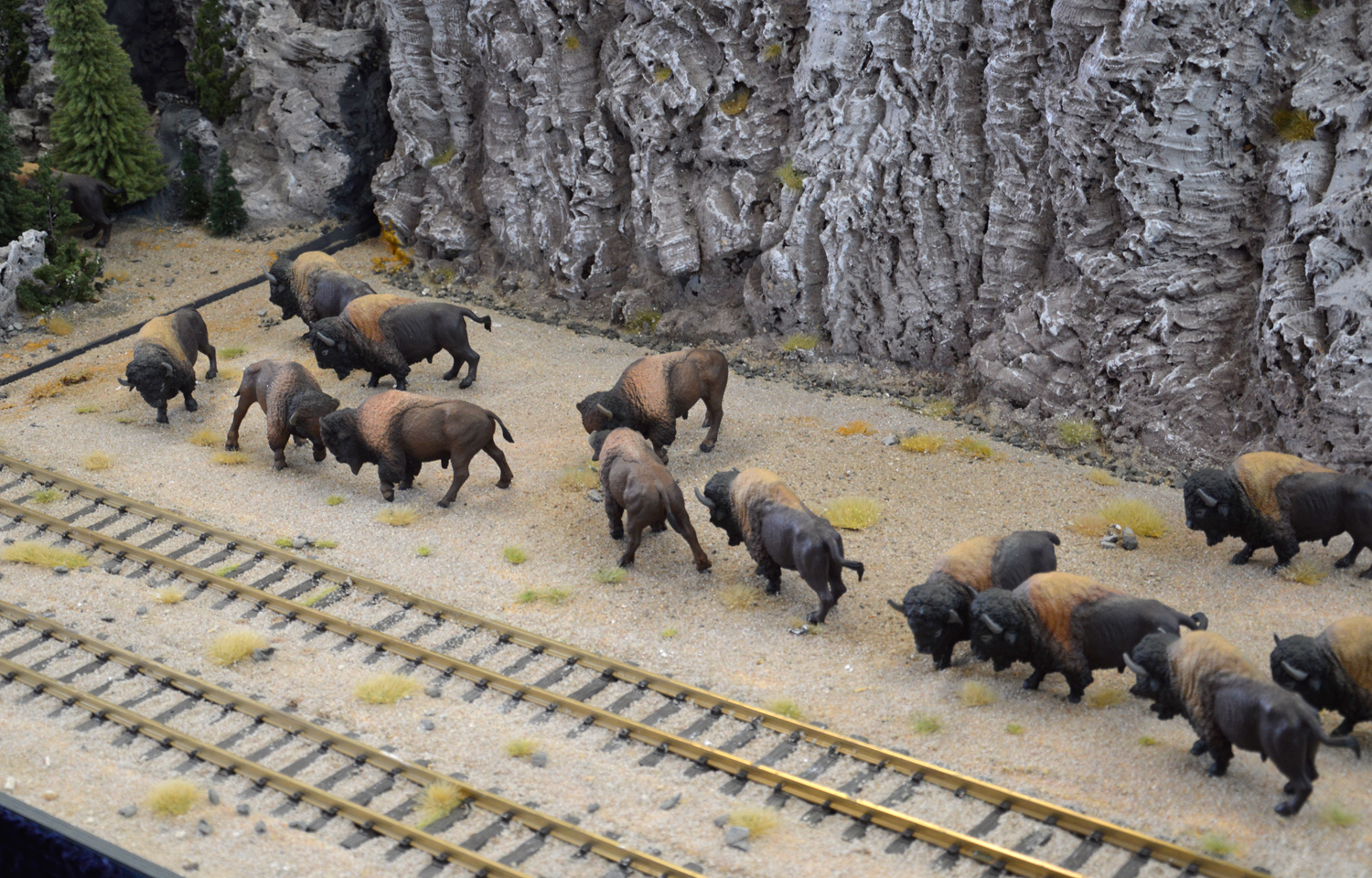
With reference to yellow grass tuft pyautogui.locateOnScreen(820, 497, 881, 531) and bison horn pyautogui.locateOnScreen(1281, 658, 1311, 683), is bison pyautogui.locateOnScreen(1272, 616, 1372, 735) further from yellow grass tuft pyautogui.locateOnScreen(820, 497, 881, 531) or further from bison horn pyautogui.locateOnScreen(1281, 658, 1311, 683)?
yellow grass tuft pyautogui.locateOnScreen(820, 497, 881, 531)

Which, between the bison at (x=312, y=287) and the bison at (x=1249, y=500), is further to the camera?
the bison at (x=312, y=287)

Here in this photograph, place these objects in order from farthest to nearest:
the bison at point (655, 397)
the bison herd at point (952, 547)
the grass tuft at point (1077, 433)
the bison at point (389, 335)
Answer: the bison at point (389, 335) → the grass tuft at point (1077, 433) → the bison at point (655, 397) → the bison herd at point (952, 547)

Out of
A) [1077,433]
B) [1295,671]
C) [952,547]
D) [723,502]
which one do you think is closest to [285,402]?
[723,502]

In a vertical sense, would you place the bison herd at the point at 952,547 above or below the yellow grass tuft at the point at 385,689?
above

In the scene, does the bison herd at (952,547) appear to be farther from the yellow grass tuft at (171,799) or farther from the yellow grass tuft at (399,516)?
the yellow grass tuft at (171,799)

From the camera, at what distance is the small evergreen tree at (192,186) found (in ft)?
105

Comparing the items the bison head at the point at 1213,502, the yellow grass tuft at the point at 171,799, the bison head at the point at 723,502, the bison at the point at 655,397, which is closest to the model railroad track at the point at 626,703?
the bison head at the point at 723,502

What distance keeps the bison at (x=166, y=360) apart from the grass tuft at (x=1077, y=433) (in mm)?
14996

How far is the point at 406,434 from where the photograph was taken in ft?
62.6

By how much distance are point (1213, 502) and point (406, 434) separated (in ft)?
37.1

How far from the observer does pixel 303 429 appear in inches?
803

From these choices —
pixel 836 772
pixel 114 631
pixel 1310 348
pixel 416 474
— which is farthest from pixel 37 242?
pixel 1310 348

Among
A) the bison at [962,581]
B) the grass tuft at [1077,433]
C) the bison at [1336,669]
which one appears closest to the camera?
the bison at [1336,669]

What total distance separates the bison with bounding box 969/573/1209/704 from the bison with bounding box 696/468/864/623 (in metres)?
1.97
